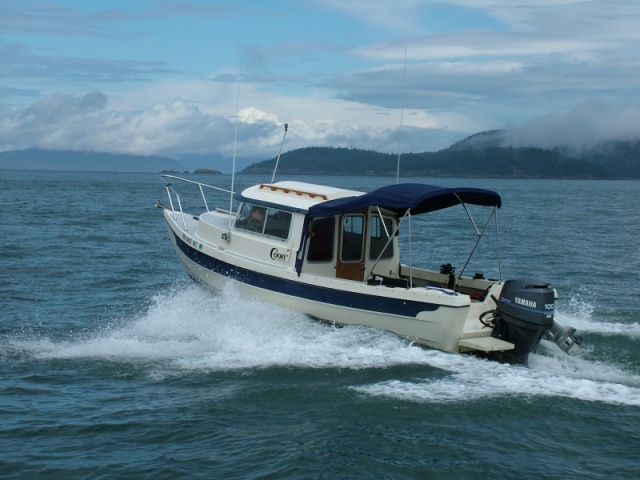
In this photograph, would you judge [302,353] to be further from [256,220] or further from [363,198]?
[256,220]

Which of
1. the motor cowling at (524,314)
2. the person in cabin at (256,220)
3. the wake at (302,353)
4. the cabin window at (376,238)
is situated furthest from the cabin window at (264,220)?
the motor cowling at (524,314)

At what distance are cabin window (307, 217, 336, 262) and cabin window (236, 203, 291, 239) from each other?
519 mm

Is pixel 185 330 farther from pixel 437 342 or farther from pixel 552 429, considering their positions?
pixel 552 429

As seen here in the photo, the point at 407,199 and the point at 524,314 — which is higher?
the point at 407,199

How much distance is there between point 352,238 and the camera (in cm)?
1577

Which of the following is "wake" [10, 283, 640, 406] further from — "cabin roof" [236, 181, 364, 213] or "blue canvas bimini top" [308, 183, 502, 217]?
"blue canvas bimini top" [308, 183, 502, 217]

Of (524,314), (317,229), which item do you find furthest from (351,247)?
(524,314)

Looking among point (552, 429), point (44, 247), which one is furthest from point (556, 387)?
point (44, 247)

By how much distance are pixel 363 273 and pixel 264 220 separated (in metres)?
2.19

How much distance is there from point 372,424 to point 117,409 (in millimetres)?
3514

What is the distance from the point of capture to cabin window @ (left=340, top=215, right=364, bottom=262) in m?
15.6

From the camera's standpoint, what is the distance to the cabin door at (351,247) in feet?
51.2

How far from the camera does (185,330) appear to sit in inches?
597

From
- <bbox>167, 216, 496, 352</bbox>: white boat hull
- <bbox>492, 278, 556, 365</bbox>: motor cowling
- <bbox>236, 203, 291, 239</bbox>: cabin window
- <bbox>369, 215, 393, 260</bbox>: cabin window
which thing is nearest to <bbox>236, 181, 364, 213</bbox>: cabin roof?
<bbox>236, 203, 291, 239</bbox>: cabin window
